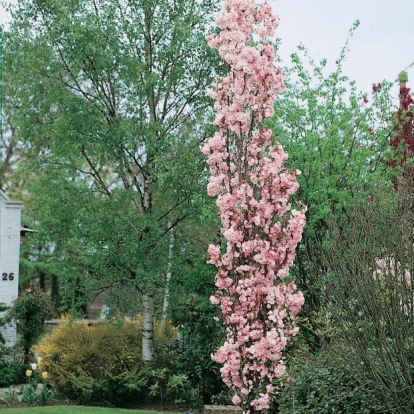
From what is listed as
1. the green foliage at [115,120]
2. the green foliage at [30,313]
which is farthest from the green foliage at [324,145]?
the green foliage at [30,313]

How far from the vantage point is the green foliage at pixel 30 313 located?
1619 centimetres

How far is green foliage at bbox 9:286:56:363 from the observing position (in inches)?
637

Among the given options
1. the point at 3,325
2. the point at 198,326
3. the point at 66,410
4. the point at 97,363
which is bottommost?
the point at 66,410

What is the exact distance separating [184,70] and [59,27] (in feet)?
7.03

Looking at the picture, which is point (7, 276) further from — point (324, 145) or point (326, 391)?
point (326, 391)

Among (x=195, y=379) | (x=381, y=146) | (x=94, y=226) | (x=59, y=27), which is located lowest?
(x=195, y=379)

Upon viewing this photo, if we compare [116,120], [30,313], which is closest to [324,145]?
[116,120]

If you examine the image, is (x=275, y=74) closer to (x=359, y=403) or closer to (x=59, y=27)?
(x=359, y=403)

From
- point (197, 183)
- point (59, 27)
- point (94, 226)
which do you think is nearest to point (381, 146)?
point (197, 183)

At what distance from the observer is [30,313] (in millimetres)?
16391

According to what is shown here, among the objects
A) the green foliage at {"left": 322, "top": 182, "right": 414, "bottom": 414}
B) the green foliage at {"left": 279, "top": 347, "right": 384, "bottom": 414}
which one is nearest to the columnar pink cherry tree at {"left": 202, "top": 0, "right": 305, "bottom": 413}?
the green foliage at {"left": 322, "top": 182, "right": 414, "bottom": 414}

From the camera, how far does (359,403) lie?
754 cm

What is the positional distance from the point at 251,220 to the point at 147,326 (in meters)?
7.31

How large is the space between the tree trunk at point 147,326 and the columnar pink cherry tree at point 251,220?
6688 mm
